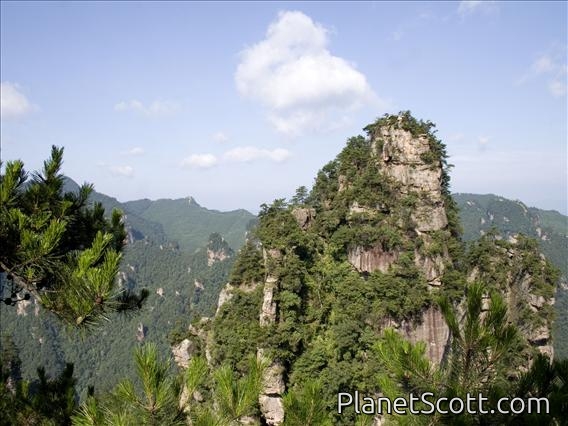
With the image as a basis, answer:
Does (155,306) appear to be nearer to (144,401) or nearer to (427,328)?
(427,328)

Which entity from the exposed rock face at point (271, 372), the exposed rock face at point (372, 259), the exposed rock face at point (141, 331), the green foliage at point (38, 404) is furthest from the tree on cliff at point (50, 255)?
the exposed rock face at point (141, 331)

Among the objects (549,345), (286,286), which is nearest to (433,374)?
(286,286)

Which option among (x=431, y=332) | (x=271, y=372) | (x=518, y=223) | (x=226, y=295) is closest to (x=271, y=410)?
(x=271, y=372)

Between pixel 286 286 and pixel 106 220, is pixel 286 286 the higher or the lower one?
the lower one

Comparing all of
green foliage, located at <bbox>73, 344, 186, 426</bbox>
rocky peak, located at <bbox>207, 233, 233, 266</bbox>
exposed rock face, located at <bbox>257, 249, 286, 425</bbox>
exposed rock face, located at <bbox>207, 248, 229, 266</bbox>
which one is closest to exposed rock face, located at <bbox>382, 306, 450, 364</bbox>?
exposed rock face, located at <bbox>257, 249, 286, 425</bbox>

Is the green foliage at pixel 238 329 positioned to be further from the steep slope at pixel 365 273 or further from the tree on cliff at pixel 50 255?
the tree on cliff at pixel 50 255

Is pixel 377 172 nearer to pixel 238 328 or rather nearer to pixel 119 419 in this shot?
pixel 238 328
